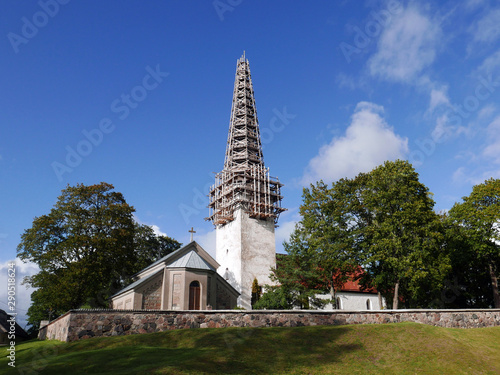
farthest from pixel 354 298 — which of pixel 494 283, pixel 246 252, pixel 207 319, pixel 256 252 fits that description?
pixel 207 319

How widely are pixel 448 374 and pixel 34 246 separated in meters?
36.9

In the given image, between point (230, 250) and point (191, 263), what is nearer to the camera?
point (191, 263)

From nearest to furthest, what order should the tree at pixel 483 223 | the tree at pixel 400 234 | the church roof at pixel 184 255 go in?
the tree at pixel 400 234, the church roof at pixel 184 255, the tree at pixel 483 223

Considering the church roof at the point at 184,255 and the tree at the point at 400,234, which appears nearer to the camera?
the tree at the point at 400,234

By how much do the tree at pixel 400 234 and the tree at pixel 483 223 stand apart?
5.26 metres

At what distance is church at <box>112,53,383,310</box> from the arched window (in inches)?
3.3

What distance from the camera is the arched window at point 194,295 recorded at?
32.7 metres

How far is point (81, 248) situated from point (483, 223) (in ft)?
132

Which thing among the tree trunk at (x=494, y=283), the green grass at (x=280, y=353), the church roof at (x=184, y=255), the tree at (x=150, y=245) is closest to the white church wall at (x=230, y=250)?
the church roof at (x=184, y=255)

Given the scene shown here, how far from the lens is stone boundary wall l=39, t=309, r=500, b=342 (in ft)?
64.4

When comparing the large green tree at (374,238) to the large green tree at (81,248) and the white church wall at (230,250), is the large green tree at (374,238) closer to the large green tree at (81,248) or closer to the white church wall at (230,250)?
the white church wall at (230,250)

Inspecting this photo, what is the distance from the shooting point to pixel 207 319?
2109 cm

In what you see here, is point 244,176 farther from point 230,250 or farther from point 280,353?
point 280,353

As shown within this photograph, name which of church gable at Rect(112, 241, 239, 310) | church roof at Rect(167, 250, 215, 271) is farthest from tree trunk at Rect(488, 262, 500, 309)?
church roof at Rect(167, 250, 215, 271)
